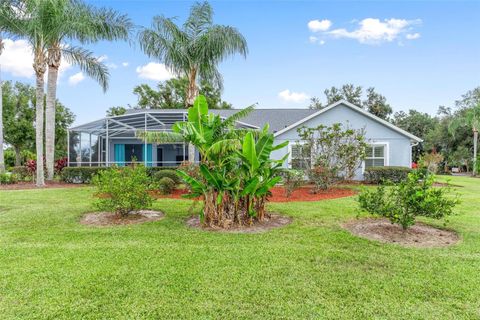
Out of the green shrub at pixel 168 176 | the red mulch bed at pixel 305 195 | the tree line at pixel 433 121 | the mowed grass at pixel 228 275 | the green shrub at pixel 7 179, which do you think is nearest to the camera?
the mowed grass at pixel 228 275

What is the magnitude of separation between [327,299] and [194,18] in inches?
560

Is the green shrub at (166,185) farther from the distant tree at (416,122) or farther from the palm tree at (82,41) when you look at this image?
the distant tree at (416,122)

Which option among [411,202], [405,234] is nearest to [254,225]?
[405,234]

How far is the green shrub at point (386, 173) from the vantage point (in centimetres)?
1545

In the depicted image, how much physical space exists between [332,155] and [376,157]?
5.39m

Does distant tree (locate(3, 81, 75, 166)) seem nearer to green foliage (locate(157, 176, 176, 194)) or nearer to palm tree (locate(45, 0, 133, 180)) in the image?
palm tree (locate(45, 0, 133, 180))

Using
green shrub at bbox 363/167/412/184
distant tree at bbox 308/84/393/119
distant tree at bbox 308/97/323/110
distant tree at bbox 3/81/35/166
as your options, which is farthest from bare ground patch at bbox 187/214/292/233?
distant tree at bbox 308/97/323/110

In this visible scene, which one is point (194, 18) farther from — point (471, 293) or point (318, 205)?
point (471, 293)

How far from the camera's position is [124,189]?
7.12 m

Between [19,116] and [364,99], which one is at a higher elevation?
[364,99]

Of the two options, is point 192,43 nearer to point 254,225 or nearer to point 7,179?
point 254,225

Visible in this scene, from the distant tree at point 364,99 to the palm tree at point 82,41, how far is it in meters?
32.4

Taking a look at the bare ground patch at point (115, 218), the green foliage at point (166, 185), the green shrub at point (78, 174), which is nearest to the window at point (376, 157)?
the green foliage at point (166, 185)

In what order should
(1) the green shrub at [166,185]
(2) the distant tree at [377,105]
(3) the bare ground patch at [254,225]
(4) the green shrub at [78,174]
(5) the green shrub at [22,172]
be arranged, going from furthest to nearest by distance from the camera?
(2) the distant tree at [377,105], (5) the green shrub at [22,172], (4) the green shrub at [78,174], (1) the green shrub at [166,185], (3) the bare ground patch at [254,225]
